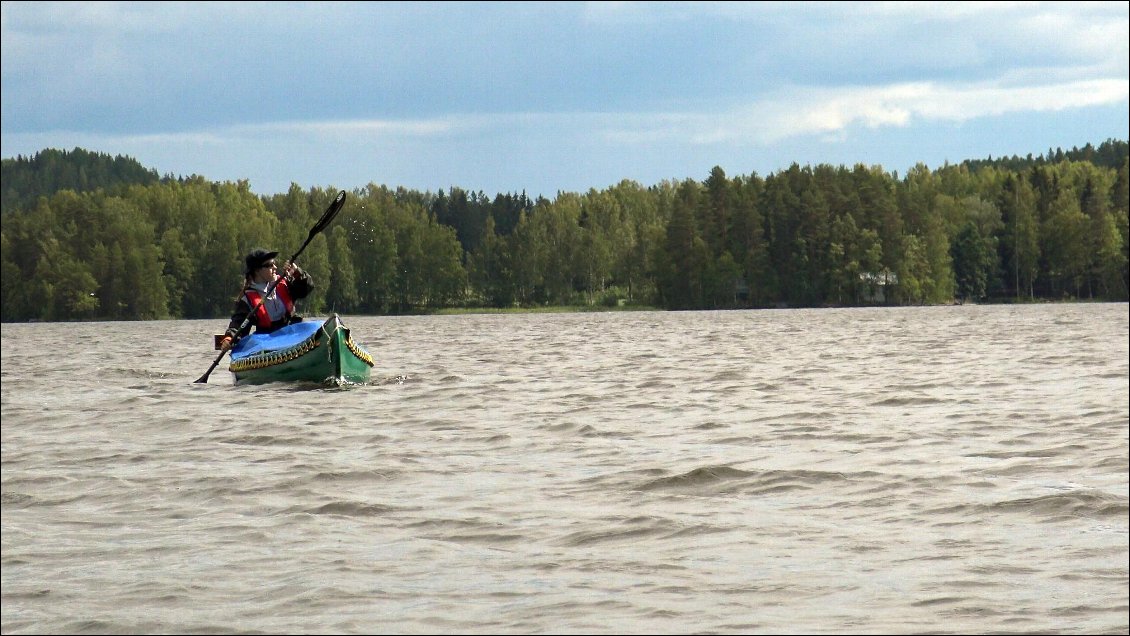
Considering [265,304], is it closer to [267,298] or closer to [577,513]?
[267,298]

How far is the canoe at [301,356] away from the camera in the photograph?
28869 mm

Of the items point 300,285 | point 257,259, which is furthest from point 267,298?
point 257,259

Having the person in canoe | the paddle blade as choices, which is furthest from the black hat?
the paddle blade

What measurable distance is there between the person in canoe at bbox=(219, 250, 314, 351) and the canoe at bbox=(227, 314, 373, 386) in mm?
428

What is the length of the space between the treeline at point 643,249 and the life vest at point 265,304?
93182 millimetres

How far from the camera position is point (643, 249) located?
159 meters

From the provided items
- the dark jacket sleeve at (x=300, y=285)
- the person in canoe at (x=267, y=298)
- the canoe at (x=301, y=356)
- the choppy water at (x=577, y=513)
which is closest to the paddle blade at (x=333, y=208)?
the person in canoe at (x=267, y=298)

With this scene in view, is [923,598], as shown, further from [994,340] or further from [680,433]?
[994,340]

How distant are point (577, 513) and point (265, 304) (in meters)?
19.3

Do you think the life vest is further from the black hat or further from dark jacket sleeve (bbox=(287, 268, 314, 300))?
the black hat

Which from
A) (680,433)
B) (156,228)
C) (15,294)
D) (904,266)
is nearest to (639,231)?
(904,266)

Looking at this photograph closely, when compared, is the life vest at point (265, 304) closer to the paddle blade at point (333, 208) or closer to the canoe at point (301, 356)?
the canoe at point (301, 356)

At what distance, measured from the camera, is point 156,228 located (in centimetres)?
14900

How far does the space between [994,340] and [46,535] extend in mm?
43850
